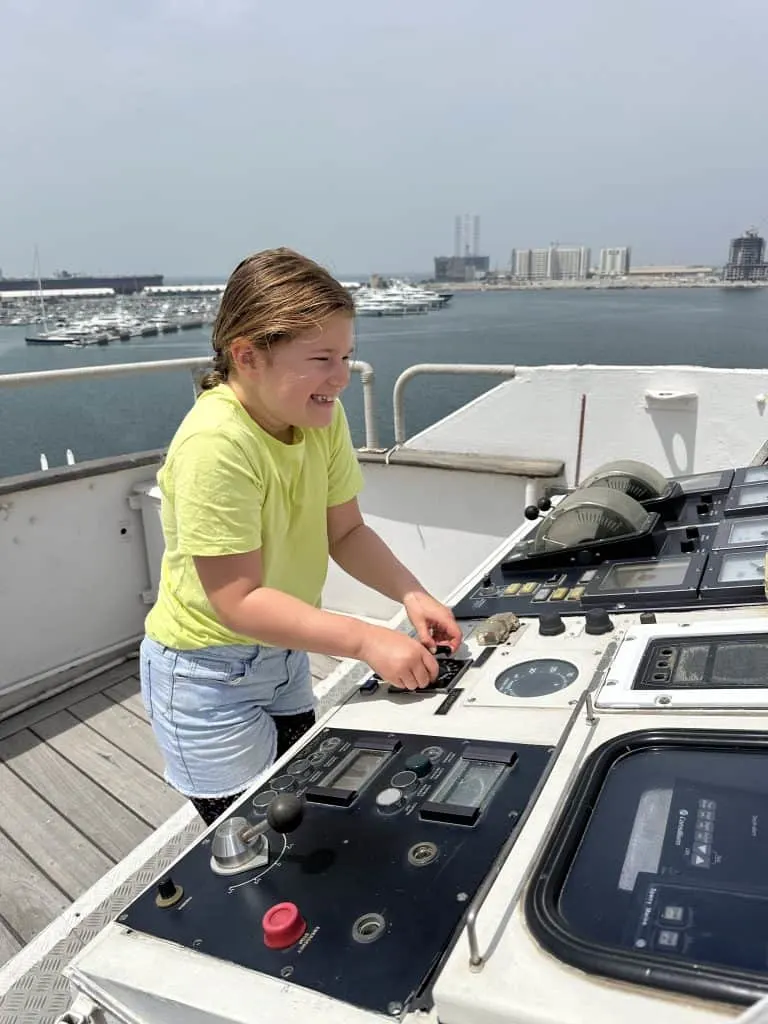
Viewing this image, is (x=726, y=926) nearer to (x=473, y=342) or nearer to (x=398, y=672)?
(x=398, y=672)

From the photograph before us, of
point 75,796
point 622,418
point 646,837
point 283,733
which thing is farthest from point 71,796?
point 622,418

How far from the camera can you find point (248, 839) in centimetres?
99

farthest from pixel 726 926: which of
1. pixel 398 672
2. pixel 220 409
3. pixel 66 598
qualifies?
pixel 66 598

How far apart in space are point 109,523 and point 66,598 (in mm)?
406

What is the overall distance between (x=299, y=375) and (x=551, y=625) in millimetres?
704

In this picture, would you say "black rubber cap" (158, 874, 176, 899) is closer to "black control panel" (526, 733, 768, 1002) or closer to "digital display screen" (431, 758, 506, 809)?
"digital display screen" (431, 758, 506, 809)

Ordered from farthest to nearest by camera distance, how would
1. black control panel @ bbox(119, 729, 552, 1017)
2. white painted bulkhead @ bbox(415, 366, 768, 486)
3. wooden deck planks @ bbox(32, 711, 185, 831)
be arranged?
white painted bulkhead @ bbox(415, 366, 768, 486) → wooden deck planks @ bbox(32, 711, 185, 831) → black control panel @ bbox(119, 729, 552, 1017)

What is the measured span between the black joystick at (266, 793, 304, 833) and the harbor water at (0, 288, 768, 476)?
1719 millimetres

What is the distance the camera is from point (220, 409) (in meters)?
1.31

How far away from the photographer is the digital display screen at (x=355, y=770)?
1127mm

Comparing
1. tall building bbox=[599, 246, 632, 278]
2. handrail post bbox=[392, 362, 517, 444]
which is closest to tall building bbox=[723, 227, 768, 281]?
handrail post bbox=[392, 362, 517, 444]

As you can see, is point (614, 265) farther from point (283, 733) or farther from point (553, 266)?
point (283, 733)

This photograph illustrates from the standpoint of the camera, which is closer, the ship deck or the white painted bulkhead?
the ship deck

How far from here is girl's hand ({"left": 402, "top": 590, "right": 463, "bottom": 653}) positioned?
4.96 ft
